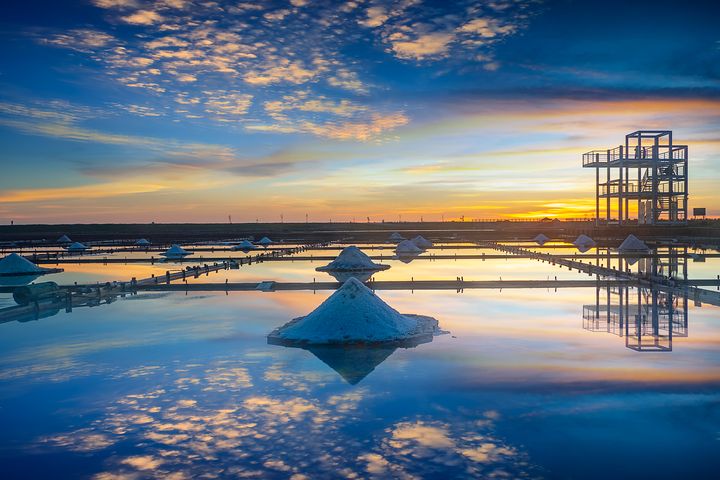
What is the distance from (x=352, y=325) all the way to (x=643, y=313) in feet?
38.1

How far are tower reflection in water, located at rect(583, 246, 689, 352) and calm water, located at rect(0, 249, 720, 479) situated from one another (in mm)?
199

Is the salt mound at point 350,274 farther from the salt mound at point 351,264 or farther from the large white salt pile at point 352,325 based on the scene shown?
the large white salt pile at point 352,325

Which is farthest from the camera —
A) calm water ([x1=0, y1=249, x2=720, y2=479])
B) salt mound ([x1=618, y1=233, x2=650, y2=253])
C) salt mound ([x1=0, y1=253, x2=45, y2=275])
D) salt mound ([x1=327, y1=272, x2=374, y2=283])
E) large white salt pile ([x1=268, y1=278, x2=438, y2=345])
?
salt mound ([x1=618, y1=233, x2=650, y2=253])

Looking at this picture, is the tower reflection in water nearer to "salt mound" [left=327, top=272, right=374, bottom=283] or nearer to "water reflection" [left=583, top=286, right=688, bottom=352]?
"water reflection" [left=583, top=286, right=688, bottom=352]

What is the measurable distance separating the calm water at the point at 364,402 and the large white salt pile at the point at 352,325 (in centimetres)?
86

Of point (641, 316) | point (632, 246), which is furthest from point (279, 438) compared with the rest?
point (632, 246)

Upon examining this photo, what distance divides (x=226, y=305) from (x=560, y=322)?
13.7 meters

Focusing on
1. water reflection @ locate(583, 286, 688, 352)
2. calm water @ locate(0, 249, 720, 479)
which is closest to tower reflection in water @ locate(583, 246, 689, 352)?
water reflection @ locate(583, 286, 688, 352)

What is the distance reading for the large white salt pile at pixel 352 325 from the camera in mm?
17084

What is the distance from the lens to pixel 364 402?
11.6 meters

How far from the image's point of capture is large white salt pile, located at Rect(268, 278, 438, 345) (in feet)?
56.1

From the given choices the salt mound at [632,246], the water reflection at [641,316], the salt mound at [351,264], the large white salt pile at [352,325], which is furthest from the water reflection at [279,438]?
the salt mound at [632,246]

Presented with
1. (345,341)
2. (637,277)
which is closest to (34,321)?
(345,341)

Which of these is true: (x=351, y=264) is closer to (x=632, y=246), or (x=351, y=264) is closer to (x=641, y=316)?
(x=641, y=316)
